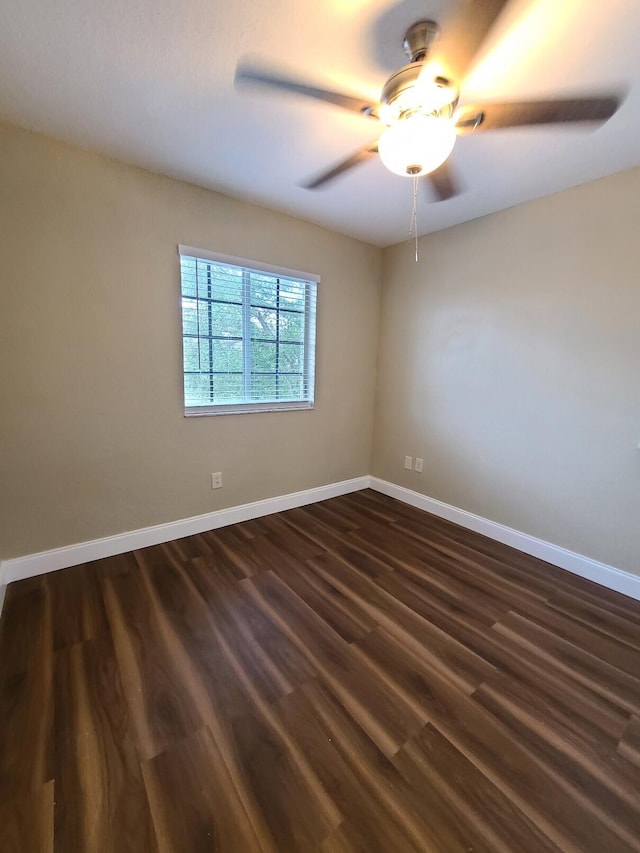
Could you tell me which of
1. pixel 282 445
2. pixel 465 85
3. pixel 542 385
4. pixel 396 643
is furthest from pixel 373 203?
pixel 396 643

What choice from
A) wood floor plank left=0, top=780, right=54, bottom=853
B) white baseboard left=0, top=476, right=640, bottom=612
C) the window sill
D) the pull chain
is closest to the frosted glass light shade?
the pull chain

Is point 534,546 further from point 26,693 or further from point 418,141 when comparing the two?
point 26,693

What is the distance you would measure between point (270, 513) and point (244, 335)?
1.45 meters

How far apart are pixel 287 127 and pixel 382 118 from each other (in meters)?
0.52

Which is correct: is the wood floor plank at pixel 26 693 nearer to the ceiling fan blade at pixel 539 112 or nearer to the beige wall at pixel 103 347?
the beige wall at pixel 103 347

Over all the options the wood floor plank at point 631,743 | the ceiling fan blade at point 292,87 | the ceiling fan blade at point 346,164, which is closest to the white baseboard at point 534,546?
the wood floor plank at point 631,743

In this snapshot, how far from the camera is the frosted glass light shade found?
1.18 metres

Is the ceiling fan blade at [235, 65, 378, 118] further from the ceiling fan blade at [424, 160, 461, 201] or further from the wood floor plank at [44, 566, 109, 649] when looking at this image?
the wood floor plank at [44, 566, 109, 649]

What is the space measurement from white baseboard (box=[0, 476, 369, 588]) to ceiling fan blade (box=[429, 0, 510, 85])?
8.74 ft

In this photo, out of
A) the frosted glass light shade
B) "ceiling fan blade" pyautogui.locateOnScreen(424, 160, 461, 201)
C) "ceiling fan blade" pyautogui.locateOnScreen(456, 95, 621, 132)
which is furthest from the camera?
"ceiling fan blade" pyautogui.locateOnScreen(424, 160, 461, 201)

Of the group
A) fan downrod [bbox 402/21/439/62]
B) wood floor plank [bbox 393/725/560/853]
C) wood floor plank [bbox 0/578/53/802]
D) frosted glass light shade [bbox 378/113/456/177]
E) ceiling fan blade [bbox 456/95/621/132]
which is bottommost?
wood floor plank [bbox 0/578/53/802]

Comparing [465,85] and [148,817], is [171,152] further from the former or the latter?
[148,817]

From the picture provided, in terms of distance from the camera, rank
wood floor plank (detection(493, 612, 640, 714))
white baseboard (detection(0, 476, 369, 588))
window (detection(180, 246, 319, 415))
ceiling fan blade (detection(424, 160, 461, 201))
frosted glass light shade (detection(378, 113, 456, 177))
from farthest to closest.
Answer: window (detection(180, 246, 319, 415)) → white baseboard (detection(0, 476, 369, 588)) → ceiling fan blade (detection(424, 160, 461, 201)) → wood floor plank (detection(493, 612, 640, 714)) → frosted glass light shade (detection(378, 113, 456, 177))

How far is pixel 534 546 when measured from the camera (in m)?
2.44
